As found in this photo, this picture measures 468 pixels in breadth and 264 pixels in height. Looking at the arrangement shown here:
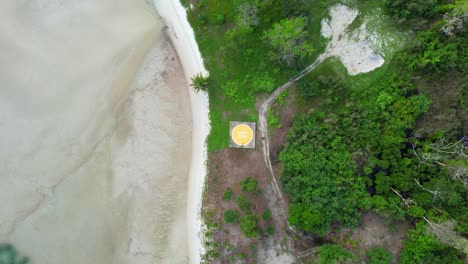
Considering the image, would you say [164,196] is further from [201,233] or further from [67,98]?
[67,98]

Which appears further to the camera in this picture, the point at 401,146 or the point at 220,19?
the point at 220,19

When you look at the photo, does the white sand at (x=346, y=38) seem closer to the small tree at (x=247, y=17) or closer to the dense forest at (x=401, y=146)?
the dense forest at (x=401, y=146)

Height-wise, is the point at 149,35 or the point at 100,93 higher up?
the point at 149,35

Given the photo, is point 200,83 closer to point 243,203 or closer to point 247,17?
Answer: point 247,17

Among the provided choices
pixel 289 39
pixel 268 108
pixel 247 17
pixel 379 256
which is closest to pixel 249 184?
pixel 268 108

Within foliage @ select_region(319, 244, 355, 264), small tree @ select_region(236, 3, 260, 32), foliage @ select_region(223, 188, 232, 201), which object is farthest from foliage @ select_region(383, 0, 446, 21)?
foliage @ select_region(223, 188, 232, 201)

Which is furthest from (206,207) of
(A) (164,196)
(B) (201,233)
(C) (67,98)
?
(C) (67,98)

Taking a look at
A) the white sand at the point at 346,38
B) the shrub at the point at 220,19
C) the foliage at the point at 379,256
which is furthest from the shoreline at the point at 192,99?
the foliage at the point at 379,256

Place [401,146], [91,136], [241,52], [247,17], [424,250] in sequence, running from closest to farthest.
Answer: [424,250], [401,146], [247,17], [241,52], [91,136]
